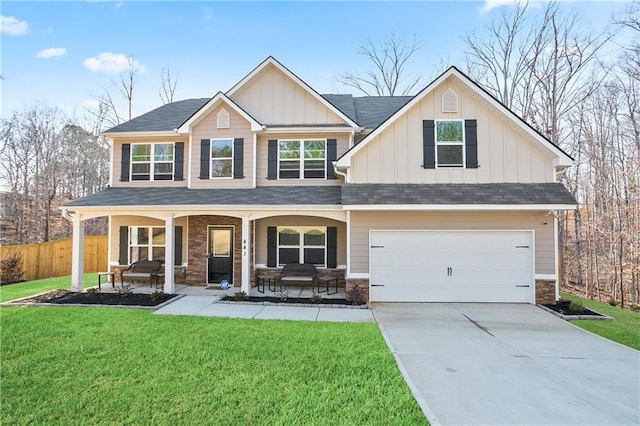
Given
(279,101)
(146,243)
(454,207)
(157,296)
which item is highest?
(279,101)

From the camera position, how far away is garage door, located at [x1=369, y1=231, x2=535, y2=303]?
919 centimetres

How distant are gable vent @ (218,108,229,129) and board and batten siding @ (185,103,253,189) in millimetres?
107

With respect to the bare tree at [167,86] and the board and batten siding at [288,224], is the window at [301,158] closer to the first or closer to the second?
the board and batten siding at [288,224]

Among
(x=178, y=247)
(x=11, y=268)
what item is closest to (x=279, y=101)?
(x=178, y=247)

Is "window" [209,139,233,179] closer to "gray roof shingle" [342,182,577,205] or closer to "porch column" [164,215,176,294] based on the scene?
"porch column" [164,215,176,294]

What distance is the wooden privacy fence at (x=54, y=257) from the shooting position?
540 inches

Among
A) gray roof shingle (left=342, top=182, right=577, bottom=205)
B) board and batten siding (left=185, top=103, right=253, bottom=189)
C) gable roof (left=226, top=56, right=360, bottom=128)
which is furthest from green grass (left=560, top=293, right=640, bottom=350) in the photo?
board and batten siding (left=185, top=103, right=253, bottom=189)

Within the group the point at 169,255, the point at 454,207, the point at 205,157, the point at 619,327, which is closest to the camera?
the point at 619,327

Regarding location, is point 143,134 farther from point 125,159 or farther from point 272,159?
point 272,159

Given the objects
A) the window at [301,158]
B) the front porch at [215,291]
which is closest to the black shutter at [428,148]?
the window at [301,158]

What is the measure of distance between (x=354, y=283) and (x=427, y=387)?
493cm

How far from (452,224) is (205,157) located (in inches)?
353

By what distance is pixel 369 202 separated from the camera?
888 centimetres

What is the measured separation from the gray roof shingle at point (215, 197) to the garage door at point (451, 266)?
235 cm
